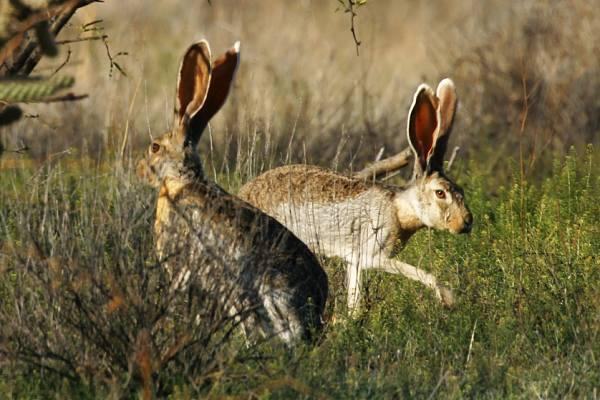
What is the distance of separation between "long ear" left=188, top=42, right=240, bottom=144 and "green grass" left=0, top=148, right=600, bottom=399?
421 mm

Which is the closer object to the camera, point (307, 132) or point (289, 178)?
point (289, 178)

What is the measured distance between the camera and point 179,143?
6234 mm

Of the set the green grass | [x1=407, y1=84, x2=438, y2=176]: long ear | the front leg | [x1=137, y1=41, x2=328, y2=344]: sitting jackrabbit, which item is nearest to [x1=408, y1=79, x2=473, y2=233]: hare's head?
[x1=407, y1=84, x2=438, y2=176]: long ear

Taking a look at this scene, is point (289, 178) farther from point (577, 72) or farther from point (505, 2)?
point (505, 2)

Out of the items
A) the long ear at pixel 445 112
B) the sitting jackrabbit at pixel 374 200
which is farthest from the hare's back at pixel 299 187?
the long ear at pixel 445 112

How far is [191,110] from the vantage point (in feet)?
20.3

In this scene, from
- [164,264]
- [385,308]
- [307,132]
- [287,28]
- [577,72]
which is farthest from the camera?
[287,28]

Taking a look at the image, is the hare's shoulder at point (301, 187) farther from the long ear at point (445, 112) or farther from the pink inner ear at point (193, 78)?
the pink inner ear at point (193, 78)

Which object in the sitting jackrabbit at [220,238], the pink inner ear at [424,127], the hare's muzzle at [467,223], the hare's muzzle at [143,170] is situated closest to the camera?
the sitting jackrabbit at [220,238]

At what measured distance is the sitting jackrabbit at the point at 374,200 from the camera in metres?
7.39

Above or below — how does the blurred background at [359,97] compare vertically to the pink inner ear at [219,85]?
below

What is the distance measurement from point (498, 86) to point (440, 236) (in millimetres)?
3715

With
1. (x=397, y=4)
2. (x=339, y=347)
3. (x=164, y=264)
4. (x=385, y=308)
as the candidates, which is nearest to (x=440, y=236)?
(x=385, y=308)

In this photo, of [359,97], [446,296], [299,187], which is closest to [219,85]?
[299,187]
